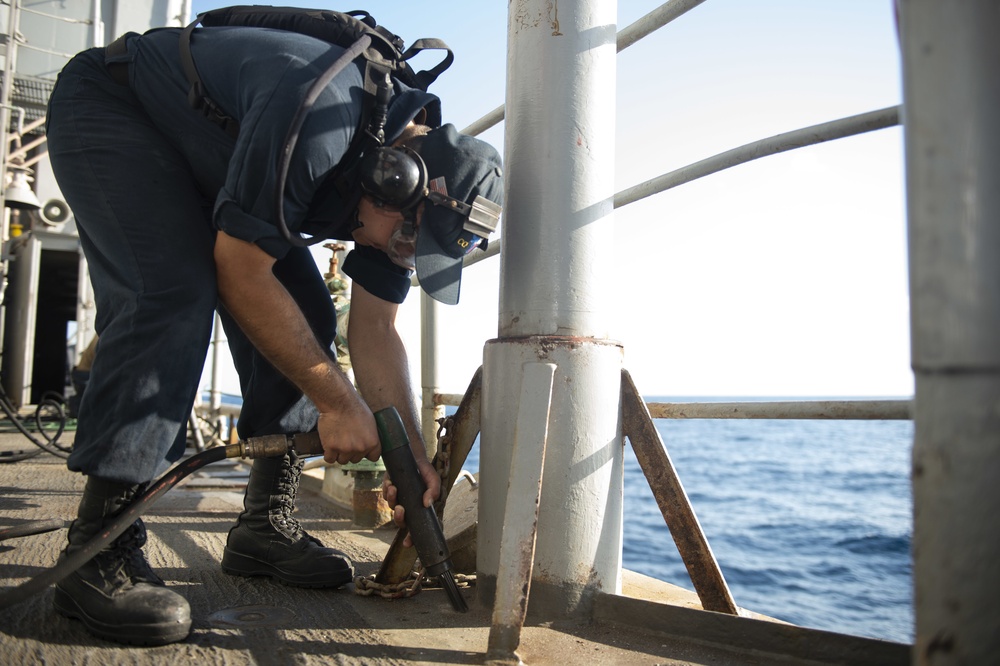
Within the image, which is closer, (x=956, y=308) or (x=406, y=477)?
(x=956, y=308)

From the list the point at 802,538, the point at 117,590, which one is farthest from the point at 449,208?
the point at 802,538

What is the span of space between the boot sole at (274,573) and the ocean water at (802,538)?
2.99 feet

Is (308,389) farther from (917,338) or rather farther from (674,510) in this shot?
(917,338)

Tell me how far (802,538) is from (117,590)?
24.4 meters

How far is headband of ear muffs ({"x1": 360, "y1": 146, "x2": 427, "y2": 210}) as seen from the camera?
1.67 metres

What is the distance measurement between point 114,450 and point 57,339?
65.1 feet

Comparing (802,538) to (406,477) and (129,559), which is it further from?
(129,559)

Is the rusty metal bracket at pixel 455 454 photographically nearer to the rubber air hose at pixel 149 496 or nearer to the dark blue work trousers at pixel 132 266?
the rubber air hose at pixel 149 496

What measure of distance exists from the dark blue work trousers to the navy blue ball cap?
1.67ft

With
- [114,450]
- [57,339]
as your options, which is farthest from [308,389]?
[57,339]

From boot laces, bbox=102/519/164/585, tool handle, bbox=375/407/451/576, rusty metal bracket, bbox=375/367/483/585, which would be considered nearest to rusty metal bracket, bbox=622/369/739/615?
rusty metal bracket, bbox=375/367/483/585

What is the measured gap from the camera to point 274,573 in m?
1.96

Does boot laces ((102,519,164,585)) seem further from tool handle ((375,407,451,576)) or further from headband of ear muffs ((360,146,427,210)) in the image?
headband of ear muffs ((360,146,427,210))

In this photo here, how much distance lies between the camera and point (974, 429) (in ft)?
2.09
